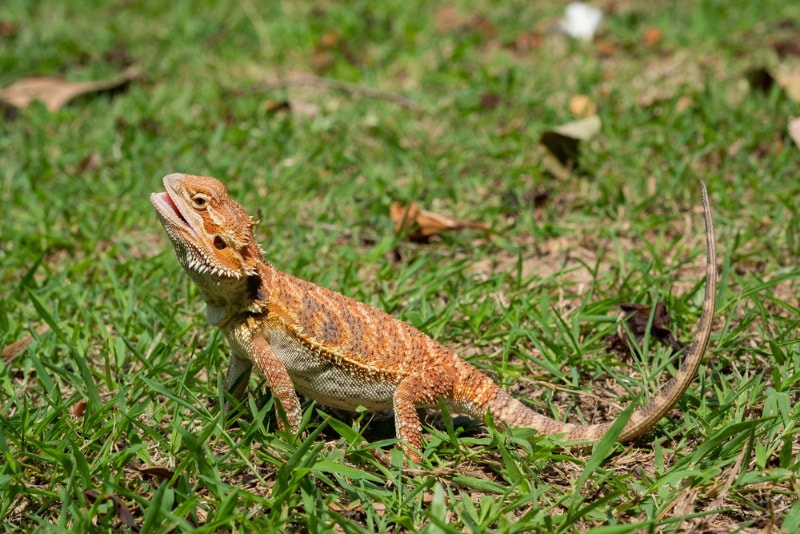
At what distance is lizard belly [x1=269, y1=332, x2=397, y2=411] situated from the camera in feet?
11.1

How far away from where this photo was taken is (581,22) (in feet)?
25.8

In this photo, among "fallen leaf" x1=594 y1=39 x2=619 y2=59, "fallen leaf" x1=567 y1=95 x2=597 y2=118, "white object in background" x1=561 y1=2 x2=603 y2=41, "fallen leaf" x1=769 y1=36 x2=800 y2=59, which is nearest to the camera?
"fallen leaf" x1=567 y1=95 x2=597 y2=118

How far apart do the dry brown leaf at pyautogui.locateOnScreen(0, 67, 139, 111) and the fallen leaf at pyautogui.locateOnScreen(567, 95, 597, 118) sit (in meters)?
3.69

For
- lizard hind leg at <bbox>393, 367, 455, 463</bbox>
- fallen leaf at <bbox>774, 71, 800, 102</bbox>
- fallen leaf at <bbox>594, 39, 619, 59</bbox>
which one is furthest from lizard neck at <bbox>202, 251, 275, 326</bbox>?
fallen leaf at <bbox>594, 39, 619, 59</bbox>

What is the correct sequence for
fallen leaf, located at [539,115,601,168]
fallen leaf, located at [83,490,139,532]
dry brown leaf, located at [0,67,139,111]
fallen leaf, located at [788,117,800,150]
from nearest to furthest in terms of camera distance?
1. fallen leaf, located at [83,490,139,532]
2. fallen leaf, located at [788,117,800,150]
3. fallen leaf, located at [539,115,601,168]
4. dry brown leaf, located at [0,67,139,111]

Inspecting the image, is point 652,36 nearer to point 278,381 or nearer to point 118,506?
point 278,381

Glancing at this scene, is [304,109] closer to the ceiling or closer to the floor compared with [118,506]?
closer to the floor

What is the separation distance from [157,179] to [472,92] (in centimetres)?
263

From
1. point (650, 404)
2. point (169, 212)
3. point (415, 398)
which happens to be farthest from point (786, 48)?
point (169, 212)

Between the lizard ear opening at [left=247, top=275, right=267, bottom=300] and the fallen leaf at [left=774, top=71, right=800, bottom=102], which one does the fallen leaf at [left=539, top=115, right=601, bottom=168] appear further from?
the lizard ear opening at [left=247, top=275, right=267, bottom=300]

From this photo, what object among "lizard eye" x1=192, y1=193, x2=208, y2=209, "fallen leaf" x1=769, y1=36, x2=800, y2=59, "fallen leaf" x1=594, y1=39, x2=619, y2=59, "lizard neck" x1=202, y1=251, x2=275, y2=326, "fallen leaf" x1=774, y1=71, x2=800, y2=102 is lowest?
"fallen leaf" x1=594, y1=39, x2=619, y2=59

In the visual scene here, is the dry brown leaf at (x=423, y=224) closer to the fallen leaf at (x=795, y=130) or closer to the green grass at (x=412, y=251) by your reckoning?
the green grass at (x=412, y=251)

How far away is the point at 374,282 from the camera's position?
15.4 feet

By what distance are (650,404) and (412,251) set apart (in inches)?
82.7
